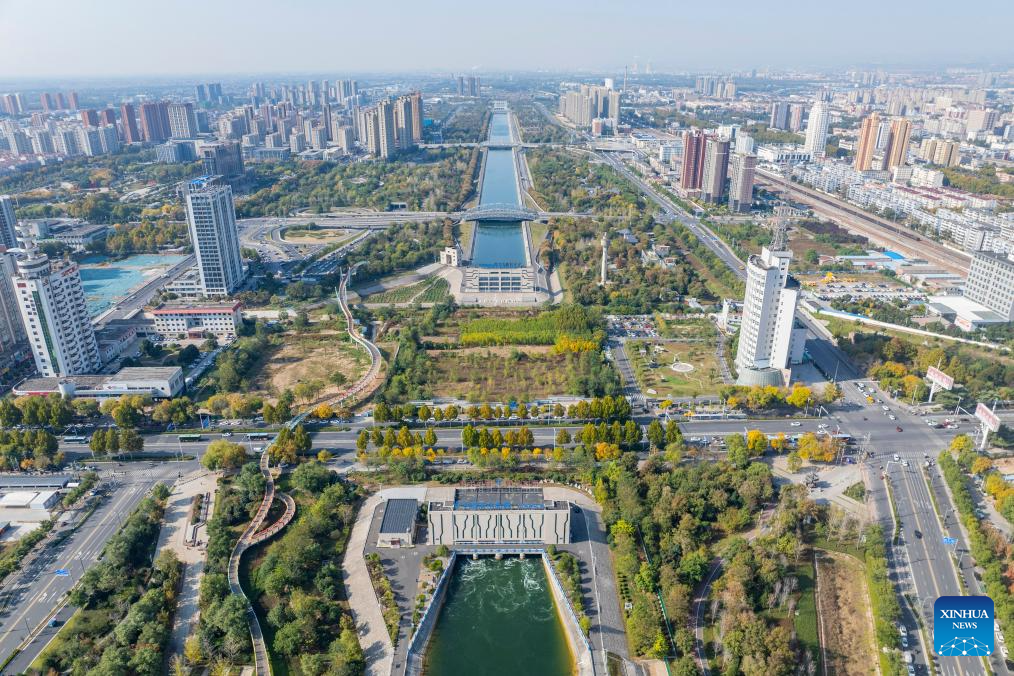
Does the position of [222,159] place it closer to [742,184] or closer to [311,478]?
[742,184]

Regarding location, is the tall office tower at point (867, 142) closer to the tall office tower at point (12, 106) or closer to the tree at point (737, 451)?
the tree at point (737, 451)

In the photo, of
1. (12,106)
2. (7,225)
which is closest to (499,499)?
(7,225)

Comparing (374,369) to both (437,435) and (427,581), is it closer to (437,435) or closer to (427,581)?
(437,435)

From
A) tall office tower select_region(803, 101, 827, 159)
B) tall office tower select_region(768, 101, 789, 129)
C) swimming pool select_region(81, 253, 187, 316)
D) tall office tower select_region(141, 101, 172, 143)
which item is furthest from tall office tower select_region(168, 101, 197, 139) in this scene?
tall office tower select_region(768, 101, 789, 129)

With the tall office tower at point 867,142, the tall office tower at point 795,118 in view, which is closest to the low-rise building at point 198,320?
the tall office tower at point 867,142

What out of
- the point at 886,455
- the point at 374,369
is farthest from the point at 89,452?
the point at 886,455

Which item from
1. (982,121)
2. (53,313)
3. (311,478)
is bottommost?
(311,478)
